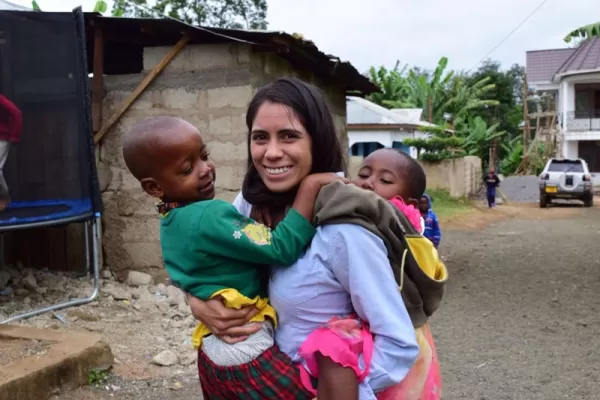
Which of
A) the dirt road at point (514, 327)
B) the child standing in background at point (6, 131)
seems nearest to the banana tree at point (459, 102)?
the dirt road at point (514, 327)

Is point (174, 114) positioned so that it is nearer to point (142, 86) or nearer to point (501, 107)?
point (142, 86)

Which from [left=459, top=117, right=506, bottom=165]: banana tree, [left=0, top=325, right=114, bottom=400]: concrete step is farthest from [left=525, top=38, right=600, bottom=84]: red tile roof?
[left=0, top=325, right=114, bottom=400]: concrete step

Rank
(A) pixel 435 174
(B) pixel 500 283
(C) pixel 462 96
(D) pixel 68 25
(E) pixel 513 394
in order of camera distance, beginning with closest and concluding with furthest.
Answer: (E) pixel 513 394 → (D) pixel 68 25 → (B) pixel 500 283 → (A) pixel 435 174 → (C) pixel 462 96

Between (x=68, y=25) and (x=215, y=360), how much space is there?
4.63 metres

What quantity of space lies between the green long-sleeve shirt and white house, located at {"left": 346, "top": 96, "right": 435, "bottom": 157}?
70.7 feet

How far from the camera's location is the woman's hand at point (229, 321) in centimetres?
163

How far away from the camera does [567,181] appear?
64.1 feet

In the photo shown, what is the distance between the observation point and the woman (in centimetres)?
149

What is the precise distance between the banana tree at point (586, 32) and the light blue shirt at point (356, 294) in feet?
31.1

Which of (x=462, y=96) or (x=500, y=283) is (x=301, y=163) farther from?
(x=462, y=96)

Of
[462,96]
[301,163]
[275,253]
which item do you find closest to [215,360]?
[275,253]

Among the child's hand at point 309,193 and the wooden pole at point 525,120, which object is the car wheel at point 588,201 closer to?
the wooden pole at point 525,120

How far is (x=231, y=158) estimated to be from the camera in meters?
6.40

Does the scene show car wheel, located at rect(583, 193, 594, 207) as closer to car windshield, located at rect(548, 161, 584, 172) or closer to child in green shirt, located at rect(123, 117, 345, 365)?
car windshield, located at rect(548, 161, 584, 172)
